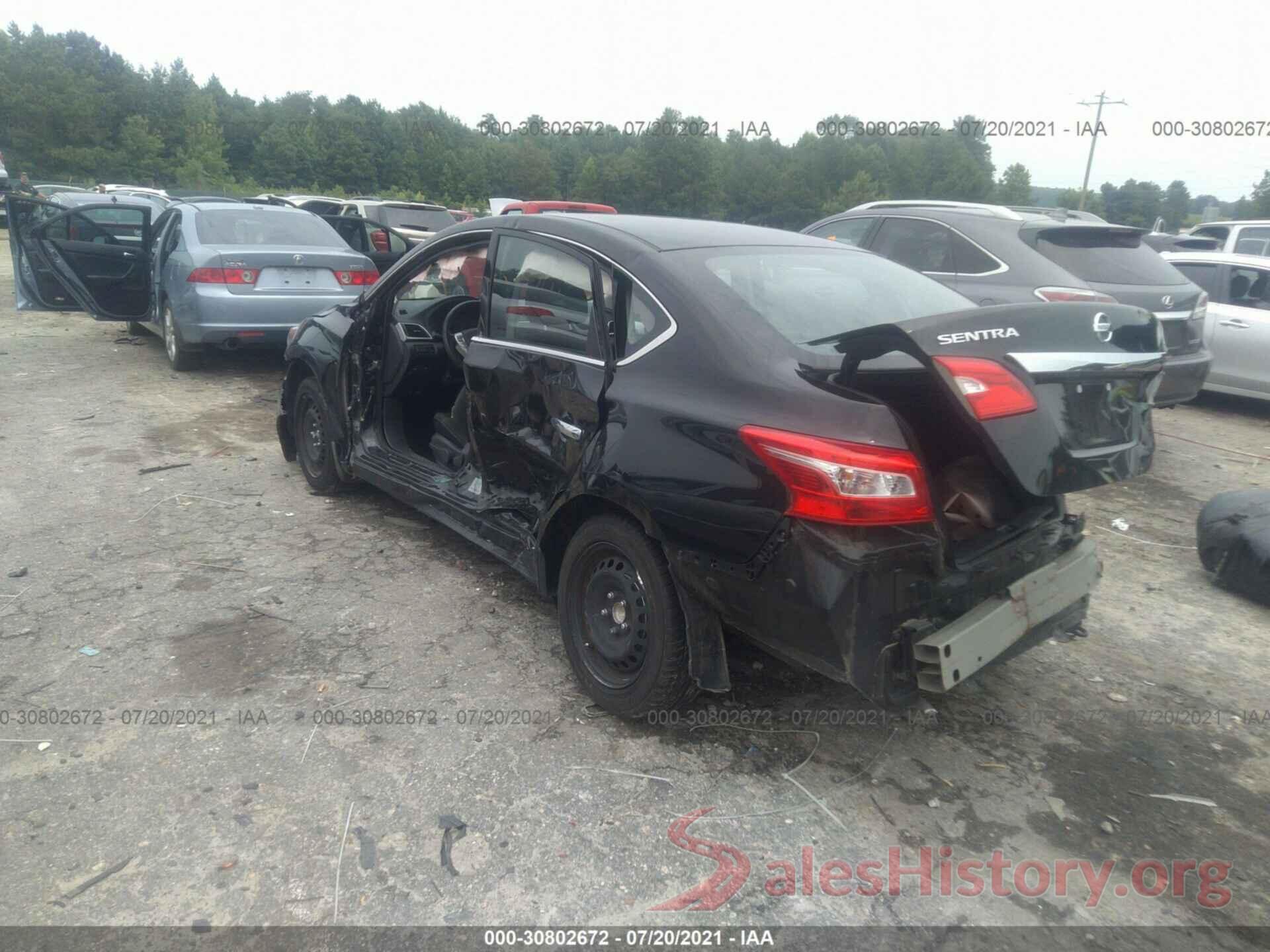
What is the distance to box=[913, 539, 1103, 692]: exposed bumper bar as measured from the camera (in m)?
2.60

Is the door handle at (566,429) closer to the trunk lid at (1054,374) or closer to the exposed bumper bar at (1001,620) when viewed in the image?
the trunk lid at (1054,374)

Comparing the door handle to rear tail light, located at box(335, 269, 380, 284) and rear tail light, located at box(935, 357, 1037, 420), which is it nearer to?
rear tail light, located at box(935, 357, 1037, 420)

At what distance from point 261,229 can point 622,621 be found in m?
7.41

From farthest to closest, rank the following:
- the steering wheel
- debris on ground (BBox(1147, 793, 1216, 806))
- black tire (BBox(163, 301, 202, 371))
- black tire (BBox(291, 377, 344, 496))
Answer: black tire (BBox(163, 301, 202, 371))
black tire (BBox(291, 377, 344, 496))
the steering wheel
debris on ground (BBox(1147, 793, 1216, 806))

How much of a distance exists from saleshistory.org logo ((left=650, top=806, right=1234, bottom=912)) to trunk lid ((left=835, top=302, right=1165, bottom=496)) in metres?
1.09

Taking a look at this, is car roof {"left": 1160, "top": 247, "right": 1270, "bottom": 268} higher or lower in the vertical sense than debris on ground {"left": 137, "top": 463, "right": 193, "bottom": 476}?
higher

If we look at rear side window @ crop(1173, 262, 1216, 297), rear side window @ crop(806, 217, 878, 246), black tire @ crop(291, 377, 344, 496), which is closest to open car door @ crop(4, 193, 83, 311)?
black tire @ crop(291, 377, 344, 496)

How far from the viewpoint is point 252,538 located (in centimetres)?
489

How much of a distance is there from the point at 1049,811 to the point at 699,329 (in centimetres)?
189

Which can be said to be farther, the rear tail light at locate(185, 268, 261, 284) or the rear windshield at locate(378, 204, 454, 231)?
the rear windshield at locate(378, 204, 454, 231)

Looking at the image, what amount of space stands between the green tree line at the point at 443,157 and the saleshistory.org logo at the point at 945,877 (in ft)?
55.3

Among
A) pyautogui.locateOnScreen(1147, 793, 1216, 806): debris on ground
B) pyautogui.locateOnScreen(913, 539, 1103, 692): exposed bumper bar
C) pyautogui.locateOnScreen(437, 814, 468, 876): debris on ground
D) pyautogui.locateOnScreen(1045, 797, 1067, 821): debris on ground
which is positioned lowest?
pyautogui.locateOnScreen(437, 814, 468, 876): debris on ground

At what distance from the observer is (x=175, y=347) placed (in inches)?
347

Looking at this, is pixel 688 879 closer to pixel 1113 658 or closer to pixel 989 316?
pixel 989 316
